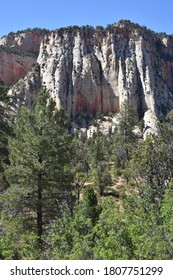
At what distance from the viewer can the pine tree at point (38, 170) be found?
58.7 ft

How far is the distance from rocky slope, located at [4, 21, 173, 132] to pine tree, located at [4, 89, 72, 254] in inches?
3276

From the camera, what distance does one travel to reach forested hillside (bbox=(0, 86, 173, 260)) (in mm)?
9758

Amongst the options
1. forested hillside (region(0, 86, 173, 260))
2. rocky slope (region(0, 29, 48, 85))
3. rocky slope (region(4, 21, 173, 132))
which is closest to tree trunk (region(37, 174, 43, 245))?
forested hillside (region(0, 86, 173, 260))

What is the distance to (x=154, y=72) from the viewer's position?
112688 millimetres

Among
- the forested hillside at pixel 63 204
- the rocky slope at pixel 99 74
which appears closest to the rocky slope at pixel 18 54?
the rocky slope at pixel 99 74

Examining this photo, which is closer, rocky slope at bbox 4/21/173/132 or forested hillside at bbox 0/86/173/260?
forested hillside at bbox 0/86/173/260

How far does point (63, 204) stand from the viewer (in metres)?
20.7

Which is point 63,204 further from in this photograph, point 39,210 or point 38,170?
point 38,170

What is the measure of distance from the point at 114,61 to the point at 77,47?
1329cm

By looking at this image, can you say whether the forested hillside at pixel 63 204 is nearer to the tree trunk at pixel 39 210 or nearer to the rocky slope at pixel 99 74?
the tree trunk at pixel 39 210

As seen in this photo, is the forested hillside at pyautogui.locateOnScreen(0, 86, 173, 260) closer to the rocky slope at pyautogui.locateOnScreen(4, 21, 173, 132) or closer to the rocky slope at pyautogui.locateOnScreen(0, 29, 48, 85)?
the rocky slope at pyautogui.locateOnScreen(4, 21, 173, 132)

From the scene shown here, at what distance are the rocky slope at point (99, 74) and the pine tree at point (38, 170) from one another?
8321 centimetres

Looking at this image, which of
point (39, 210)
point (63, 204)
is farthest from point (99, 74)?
point (39, 210)

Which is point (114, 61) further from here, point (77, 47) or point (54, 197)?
point (54, 197)
